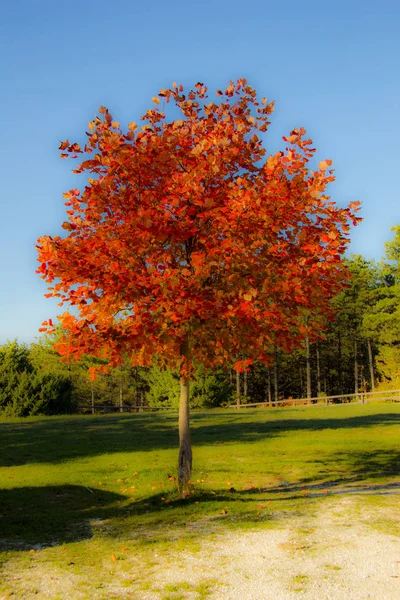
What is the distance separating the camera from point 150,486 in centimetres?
1390

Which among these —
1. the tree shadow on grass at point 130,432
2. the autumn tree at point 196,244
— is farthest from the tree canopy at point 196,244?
the tree shadow on grass at point 130,432

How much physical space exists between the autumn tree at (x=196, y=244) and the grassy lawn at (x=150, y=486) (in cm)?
289

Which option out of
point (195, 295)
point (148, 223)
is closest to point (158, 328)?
point (195, 295)

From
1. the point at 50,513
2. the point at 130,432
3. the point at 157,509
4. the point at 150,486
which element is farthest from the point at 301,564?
the point at 130,432

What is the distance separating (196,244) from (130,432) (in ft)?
54.7

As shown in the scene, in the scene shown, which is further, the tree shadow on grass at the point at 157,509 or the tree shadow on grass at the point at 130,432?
the tree shadow on grass at the point at 130,432

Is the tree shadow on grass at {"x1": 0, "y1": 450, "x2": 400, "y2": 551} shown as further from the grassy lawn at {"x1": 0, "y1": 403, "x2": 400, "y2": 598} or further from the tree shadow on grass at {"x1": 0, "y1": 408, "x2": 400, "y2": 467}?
the tree shadow on grass at {"x1": 0, "y1": 408, "x2": 400, "y2": 467}

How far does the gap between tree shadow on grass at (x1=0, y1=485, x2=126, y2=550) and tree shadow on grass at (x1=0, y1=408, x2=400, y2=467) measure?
4620mm

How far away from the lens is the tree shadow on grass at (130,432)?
20047mm

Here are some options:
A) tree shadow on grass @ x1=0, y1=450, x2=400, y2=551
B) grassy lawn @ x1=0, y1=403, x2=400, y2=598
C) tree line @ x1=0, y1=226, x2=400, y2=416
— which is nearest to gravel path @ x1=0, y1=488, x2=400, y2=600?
grassy lawn @ x1=0, y1=403, x2=400, y2=598

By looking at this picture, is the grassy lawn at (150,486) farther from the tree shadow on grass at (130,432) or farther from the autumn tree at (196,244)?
the autumn tree at (196,244)

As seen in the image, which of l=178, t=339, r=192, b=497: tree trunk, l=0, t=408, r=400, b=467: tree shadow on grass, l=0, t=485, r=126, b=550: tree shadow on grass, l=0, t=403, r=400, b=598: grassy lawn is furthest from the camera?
l=0, t=408, r=400, b=467: tree shadow on grass

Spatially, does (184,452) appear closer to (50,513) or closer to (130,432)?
(50,513)

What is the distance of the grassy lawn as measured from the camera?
8484 millimetres
